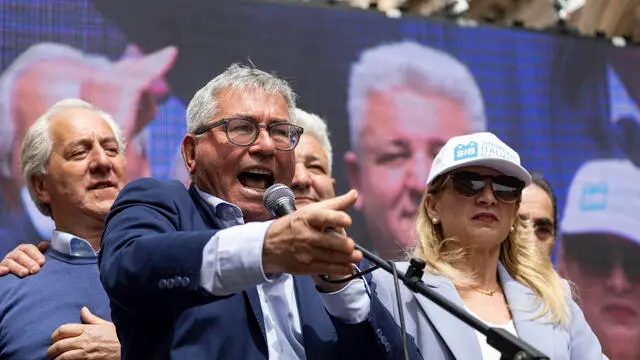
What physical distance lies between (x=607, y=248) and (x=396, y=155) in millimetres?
1402

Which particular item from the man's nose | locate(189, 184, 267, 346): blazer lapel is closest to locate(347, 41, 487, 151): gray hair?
the man's nose

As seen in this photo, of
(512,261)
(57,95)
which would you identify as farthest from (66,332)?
(57,95)

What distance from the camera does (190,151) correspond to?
2.66 m

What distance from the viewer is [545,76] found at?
18.6 ft

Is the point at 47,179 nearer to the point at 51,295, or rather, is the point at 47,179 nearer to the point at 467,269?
the point at 51,295

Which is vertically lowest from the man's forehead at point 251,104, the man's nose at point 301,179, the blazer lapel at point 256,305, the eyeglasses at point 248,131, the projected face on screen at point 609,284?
the projected face on screen at point 609,284

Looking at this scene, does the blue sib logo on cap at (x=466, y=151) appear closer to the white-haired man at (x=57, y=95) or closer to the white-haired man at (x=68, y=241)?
the white-haired man at (x=68, y=241)

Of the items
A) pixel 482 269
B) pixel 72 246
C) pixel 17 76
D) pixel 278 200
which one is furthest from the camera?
pixel 17 76

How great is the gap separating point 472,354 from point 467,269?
0.36 meters

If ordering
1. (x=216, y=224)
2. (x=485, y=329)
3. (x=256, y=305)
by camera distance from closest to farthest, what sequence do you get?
(x=485, y=329)
(x=256, y=305)
(x=216, y=224)

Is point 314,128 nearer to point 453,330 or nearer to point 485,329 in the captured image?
point 453,330

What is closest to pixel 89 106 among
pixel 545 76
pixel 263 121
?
pixel 263 121

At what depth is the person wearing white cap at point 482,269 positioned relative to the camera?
10.1ft

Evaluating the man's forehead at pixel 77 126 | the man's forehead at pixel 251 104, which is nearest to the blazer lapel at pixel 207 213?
the man's forehead at pixel 251 104
